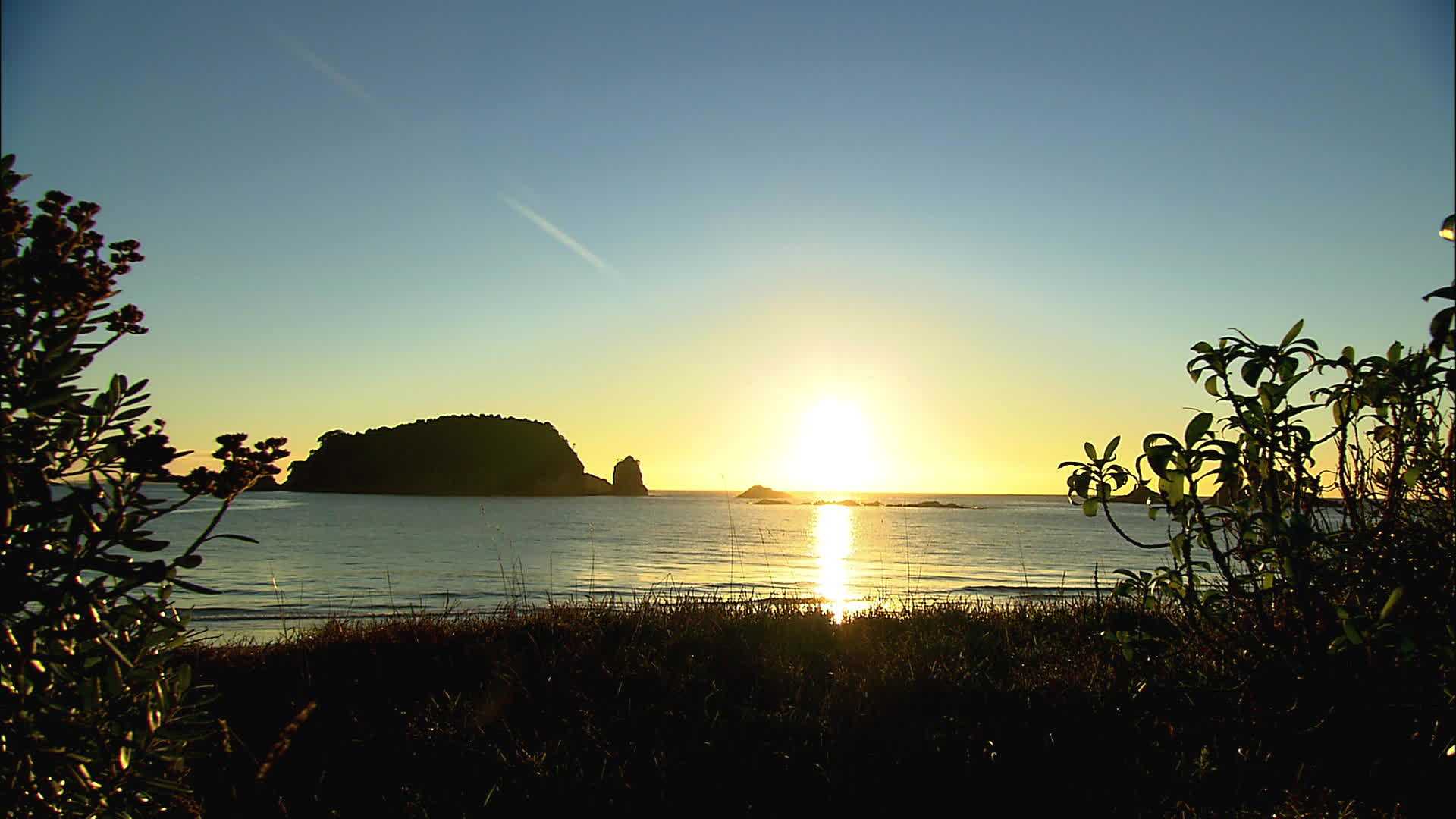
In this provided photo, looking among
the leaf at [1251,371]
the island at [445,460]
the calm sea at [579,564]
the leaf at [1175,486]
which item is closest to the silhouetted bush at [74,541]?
the leaf at [1175,486]

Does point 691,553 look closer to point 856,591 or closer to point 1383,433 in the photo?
point 856,591

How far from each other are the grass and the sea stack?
181 meters

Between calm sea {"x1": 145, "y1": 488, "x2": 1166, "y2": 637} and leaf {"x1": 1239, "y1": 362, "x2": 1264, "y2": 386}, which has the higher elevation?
leaf {"x1": 1239, "y1": 362, "x2": 1264, "y2": 386}

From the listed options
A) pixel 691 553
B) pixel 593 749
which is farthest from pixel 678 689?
pixel 691 553

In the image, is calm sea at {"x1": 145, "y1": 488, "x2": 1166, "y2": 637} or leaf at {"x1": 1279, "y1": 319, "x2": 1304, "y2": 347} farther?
calm sea at {"x1": 145, "y1": 488, "x2": 1166, "y2": 637}

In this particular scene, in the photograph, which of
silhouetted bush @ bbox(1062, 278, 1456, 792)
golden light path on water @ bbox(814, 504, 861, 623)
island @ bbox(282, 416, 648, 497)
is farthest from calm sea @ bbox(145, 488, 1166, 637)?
island @ bbox(282, 416, 648, 497)

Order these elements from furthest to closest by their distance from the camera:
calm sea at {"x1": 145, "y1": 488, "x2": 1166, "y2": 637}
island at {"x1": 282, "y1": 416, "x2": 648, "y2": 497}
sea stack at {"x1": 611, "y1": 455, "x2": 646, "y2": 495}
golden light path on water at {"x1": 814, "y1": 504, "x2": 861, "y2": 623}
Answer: sea stack at {"x1": 611, "y1": 455, "x2": 646, "y2": 495}, island at {"x1": 282, "y1": 416, "x2": 648, "y2": 497}, calm sea at {"x1": 145, "y1": 488, "x2": 1166, "y2": 637}, golden light path on water at {"x1": 814, "y1": 504, "x2": 861, "y2": 623}

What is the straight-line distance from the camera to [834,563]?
118 feet

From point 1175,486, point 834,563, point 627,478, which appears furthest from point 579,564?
point 627,478

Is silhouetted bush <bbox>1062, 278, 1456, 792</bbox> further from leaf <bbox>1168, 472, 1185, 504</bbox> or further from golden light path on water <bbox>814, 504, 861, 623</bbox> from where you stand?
golden light path on water <bbox>814, 504, 861, 623</bbox>

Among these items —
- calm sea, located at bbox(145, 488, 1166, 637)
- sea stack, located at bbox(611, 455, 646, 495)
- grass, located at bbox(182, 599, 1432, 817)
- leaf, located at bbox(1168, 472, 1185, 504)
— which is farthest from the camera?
sea stack, located at bbox(611, 455, 646, 495)

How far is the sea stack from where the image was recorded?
187625mm

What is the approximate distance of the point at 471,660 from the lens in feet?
24.1

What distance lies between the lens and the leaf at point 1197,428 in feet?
13.3
